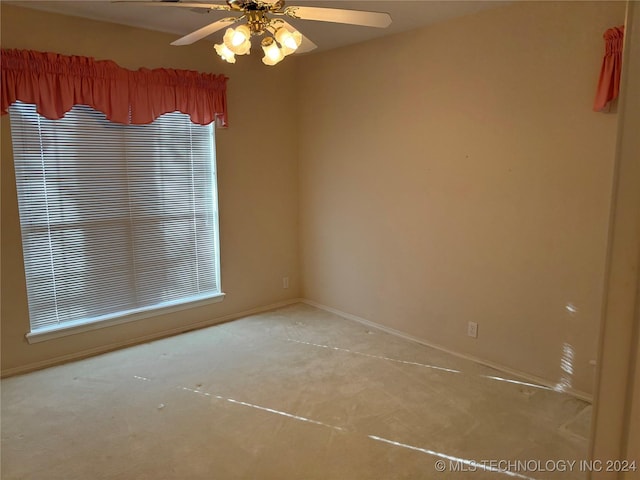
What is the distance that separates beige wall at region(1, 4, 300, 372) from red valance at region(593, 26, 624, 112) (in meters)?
2.86

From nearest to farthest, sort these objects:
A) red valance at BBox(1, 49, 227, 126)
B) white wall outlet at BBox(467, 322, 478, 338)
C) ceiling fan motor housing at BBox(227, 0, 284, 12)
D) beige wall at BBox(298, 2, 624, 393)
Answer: ceiling fan motor housing at BBox(227, 0, 284, 12) < beige wall at BBox(298, 2, 624, 393) < red valance at BBox(1, 49, 227, 126) < white wall outlet at BBox(467, 322, 478, 338)

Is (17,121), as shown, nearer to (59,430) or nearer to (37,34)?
(37,34)

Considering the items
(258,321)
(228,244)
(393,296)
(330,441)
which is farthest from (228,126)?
(330,441)

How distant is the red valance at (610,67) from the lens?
2495 millimetres

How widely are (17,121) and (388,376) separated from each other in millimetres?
3190

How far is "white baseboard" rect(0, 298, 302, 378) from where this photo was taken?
3338 millimetres

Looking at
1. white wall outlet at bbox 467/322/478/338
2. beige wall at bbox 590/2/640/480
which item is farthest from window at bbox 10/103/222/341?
beige wall at bbox 590/2/640/480

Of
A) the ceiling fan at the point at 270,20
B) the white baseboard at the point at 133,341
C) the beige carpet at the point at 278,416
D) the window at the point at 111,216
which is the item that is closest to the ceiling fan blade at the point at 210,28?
the ceiling fan at the point at 270,20

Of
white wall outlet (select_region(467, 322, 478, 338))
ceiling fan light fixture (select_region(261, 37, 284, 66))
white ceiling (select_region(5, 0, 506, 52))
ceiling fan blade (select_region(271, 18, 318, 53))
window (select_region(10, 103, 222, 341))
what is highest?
white ceiling (select_region(5, 0, 506, 52))

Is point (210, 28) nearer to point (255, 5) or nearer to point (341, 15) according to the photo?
point (255, 5)

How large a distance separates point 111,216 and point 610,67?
3597 millimetres

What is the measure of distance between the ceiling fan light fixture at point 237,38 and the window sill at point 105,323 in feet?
8.62

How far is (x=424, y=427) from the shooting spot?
2600 millimetres

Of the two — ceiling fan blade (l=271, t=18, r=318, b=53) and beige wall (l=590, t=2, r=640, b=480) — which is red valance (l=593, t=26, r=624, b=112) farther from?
beige wall (l=590, t=2, r=640, b=480)
